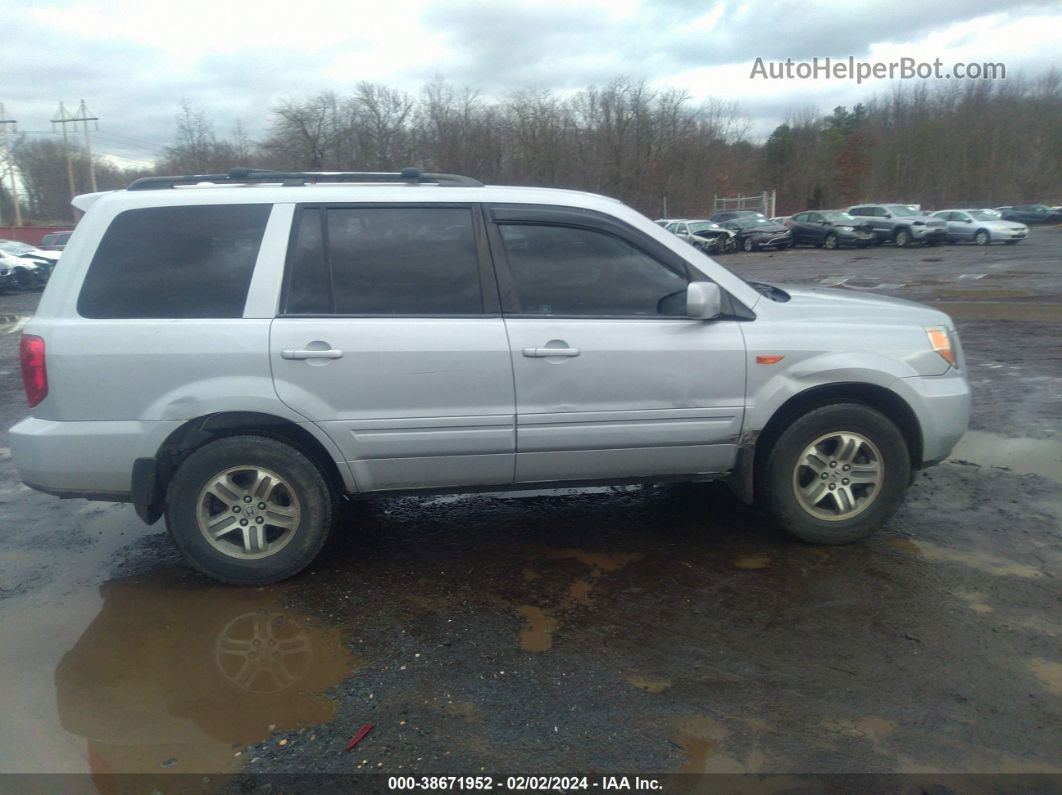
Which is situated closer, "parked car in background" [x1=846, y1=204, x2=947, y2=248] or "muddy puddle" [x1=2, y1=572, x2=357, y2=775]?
"muddy puddle" [x1=2, y1=572, x2=357, y2=775]

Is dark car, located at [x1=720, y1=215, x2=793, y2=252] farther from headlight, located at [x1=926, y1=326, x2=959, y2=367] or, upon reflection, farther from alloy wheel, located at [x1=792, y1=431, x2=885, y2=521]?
alloy wheel, located at [x1=792, y1=431, x2=885, y2=521]

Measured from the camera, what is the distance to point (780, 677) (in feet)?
10.6

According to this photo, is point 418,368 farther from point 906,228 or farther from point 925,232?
point 925,232

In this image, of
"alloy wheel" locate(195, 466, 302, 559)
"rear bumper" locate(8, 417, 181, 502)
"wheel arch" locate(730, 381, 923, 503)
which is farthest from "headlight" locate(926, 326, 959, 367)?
"rear bumper" locate(8, 417, 181, 502)

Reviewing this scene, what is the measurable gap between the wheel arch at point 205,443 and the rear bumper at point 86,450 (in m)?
0.05

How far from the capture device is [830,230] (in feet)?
111

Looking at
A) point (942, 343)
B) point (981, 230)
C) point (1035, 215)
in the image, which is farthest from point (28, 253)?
point (1035, 215)

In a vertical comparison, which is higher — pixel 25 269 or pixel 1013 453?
pixel 25 269

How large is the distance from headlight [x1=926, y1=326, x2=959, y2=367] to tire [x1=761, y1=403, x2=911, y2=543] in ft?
1.58

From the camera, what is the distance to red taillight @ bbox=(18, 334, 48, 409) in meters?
3.85

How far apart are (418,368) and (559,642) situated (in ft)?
4.75

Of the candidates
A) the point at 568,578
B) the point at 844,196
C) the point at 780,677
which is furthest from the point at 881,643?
the point at 844,196

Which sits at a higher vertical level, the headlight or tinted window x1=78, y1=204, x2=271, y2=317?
tinted window x1=78, y1=204, x2=271, y2=317

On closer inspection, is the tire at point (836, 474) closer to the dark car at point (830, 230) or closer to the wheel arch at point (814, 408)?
the wheel arch at point (814, 408)
